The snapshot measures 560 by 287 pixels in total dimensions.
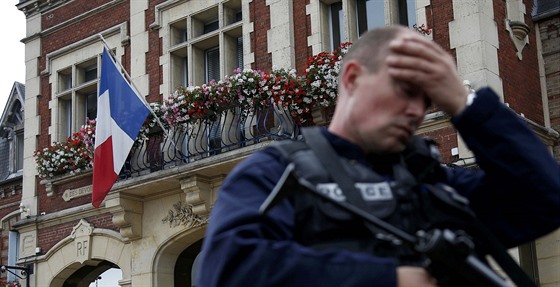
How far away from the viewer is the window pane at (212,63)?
45.4 feet

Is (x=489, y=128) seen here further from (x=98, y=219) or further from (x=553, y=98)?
(x=98, y=219)

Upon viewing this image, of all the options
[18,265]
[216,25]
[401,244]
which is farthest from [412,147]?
Answer: [18,265]

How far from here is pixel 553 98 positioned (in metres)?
11.9

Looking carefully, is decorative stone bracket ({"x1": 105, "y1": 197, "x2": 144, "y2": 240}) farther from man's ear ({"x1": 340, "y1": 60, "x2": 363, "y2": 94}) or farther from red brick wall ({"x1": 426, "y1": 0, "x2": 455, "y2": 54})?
man's ear ({"x1": 340, "y1": 60, "x2": 363, "y2": 94})

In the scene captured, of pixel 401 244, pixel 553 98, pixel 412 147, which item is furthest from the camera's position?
pixel 553 98

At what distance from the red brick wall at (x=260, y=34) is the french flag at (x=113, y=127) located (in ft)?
5.69

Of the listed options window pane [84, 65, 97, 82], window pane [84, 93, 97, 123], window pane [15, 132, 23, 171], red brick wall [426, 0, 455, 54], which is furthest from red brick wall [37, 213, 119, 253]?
red brick wall [426, 0, 455, 54]

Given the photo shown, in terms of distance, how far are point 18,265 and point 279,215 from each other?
14405 millimetres

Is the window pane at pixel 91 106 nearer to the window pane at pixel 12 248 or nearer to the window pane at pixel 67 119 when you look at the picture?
the window pane at pixel 67 119

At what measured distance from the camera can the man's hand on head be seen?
221cm

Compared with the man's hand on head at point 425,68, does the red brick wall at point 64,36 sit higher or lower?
higher

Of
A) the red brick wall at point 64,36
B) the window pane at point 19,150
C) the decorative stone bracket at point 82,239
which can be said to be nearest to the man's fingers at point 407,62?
the decorative stone bracket at point 82,239

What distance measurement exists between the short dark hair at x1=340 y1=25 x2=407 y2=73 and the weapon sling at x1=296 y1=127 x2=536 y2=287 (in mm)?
209

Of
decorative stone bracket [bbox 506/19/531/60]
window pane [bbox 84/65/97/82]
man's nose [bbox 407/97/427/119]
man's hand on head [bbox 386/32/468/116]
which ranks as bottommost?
man's nose [bbox 407/97/427/119]
